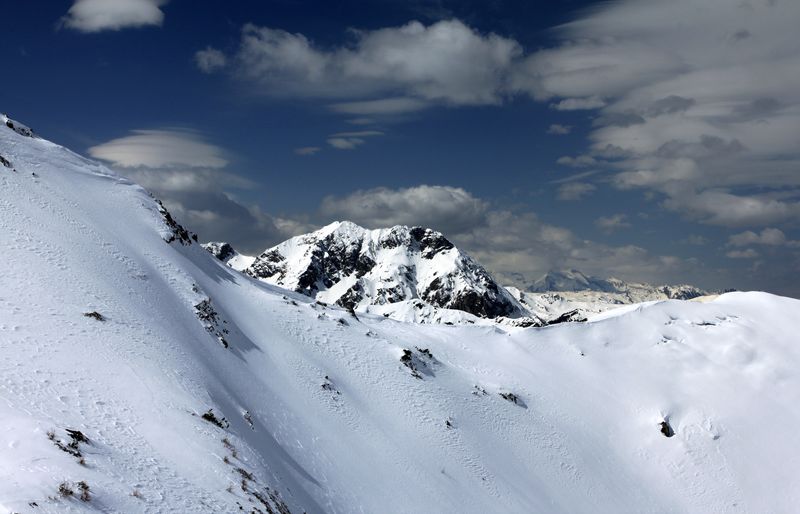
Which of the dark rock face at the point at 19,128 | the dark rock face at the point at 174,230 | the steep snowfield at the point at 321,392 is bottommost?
the steep snowfield at the point at 321,392

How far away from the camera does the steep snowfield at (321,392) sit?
21.2 m

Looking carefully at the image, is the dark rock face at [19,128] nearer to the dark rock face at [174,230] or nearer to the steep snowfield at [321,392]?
the steep snowfield at [321,392]

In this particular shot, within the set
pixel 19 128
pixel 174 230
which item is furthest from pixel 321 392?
pixel 19 128

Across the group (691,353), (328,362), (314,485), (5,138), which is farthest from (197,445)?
(691,353)

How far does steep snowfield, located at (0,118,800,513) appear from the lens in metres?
21.2

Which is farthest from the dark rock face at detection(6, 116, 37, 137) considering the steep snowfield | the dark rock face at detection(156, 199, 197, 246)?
the dark rock face at detection(156, 199, 197, 246)

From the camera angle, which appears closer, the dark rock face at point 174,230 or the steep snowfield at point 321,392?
the steep snowfield at point 321,392

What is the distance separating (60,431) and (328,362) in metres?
28.6

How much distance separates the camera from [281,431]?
34.8 meters

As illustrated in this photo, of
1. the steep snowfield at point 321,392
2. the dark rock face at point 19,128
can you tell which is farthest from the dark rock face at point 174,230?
the dark rock face at point 19,128

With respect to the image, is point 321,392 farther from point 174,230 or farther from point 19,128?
point 19,128

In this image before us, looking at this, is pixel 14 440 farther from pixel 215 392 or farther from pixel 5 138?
pixel 5 138

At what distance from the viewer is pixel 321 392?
4200 cm

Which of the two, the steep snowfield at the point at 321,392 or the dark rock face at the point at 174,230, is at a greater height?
the dark rock face at the point at 174,230
